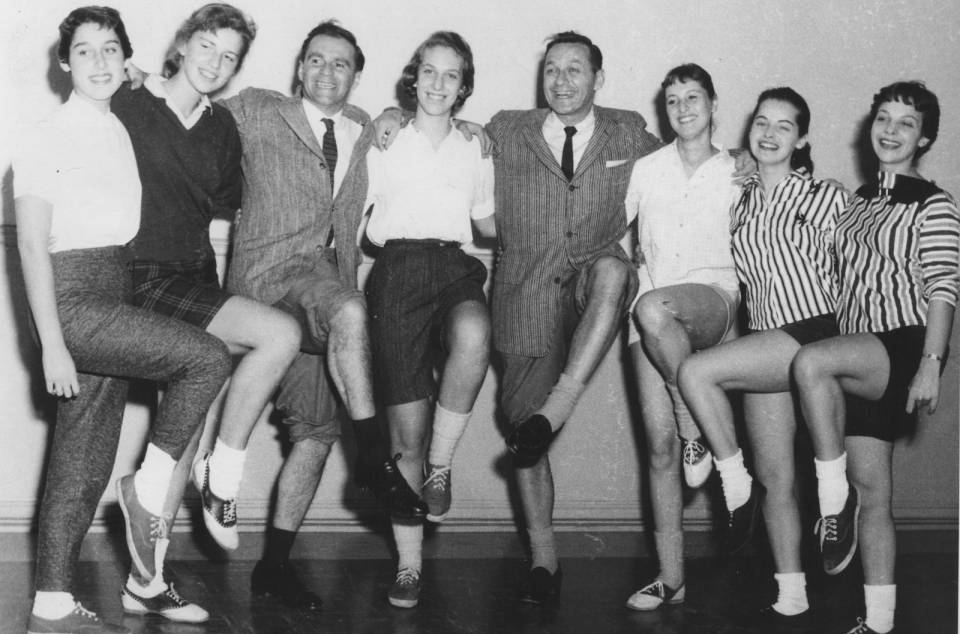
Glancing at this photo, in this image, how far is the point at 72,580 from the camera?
3438mm

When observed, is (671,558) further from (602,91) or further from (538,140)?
(602,91)

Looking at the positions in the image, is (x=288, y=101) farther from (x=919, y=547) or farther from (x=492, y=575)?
(x=919, y=547)

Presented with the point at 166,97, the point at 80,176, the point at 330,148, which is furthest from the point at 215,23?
the point at 80,176

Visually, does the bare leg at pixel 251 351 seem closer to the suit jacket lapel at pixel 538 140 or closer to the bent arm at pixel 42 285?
the bent arm at pixel 42 285

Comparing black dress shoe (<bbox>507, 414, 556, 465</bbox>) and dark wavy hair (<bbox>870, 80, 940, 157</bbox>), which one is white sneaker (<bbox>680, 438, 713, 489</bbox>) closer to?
black dress shoe (<bbox>507, 414, 556, 465</bbox>)

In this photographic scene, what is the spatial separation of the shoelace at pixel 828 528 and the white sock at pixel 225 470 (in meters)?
1.98

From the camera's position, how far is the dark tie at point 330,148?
398 centimetres

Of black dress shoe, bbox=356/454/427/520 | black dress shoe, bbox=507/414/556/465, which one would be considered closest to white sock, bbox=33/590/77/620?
black dress shoe, bbox=356/454/427/520

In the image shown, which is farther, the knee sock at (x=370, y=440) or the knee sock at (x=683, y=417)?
the knee sock at (x=683, y=417)

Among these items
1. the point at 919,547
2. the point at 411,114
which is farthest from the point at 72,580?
the point at 919,547

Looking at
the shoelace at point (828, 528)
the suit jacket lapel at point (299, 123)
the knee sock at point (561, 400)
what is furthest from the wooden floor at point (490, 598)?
the suit jacket lapel at point (299, 123)

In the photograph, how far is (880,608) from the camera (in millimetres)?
3771

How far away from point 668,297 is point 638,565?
1412 mm

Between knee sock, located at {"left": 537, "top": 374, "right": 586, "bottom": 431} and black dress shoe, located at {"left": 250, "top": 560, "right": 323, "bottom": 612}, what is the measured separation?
106cm
